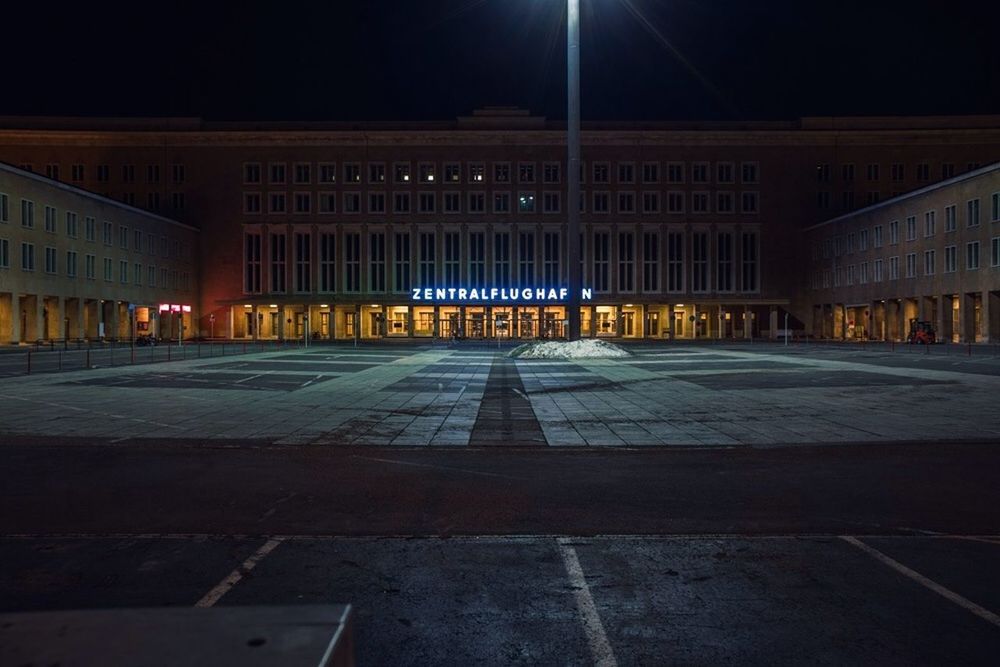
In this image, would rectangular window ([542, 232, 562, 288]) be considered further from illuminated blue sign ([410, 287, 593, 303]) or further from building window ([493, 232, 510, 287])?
building window ([493, 232, 510, 287])

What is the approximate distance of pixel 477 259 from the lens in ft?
290

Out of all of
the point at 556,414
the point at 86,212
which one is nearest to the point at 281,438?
the point at 556,414

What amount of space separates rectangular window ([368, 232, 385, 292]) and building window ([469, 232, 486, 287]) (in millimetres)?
10195

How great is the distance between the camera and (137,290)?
77.2 metres

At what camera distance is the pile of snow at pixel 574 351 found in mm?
39875

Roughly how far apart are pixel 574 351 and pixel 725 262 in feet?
176

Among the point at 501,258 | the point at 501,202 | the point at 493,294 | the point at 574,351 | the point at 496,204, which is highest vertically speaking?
the point at 501,202

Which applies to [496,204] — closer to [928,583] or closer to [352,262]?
[352,262]

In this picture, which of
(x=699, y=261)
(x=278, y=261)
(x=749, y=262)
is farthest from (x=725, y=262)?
(x=278, y=261)

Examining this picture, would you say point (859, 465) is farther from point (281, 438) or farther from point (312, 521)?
point (281, 438)

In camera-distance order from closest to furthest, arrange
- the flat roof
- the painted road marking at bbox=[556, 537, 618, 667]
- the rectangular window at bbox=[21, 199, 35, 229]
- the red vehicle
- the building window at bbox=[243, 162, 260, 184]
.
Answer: the painted road marking at bbox=[556, 537, 618, 667]
the flat roof
the rectangular window at bbox=[21, 199, 35, 229]
the red vehicle
the building window at bbox=[243, 162, 260, 184]

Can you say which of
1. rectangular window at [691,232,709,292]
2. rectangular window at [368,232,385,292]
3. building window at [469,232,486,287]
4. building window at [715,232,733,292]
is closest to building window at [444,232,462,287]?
building window at [469,232,486,287]

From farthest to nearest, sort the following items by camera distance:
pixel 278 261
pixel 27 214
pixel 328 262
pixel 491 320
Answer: pixel 278 261
pixel 328 262
pixel 491 320
pixel 27 214

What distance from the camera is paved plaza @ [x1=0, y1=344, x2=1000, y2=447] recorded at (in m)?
13.1
